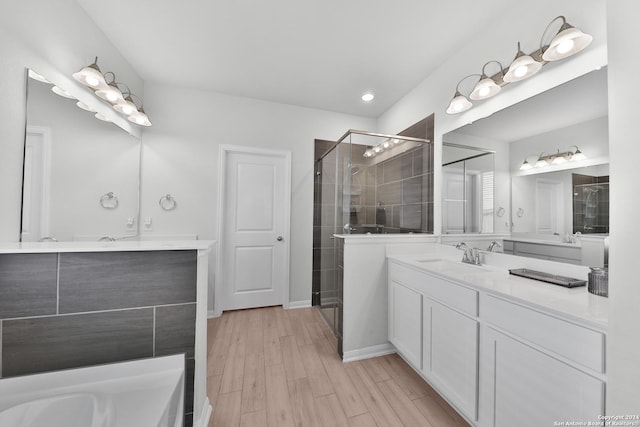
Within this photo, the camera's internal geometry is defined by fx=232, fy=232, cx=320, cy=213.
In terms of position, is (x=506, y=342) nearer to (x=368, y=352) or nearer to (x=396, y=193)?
(x=368, y=352)

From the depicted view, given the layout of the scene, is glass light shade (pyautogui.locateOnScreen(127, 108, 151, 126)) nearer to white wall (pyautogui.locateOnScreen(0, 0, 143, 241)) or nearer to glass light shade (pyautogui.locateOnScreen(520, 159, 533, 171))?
white wall (pyautogui.locateOnScreen(0, 0, 143, 241))

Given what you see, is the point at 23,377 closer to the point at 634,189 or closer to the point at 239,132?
the point at 634,189

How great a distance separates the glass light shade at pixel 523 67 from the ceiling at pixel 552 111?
168 mm

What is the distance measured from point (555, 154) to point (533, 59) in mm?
586

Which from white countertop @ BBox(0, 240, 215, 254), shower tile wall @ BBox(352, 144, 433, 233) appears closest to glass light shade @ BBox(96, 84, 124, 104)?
white countertop @ BBox(0, 240, 215, 254)

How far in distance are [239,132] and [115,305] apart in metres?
2.31

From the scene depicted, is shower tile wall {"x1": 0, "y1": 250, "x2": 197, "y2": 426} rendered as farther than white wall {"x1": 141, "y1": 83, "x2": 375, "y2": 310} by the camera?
A: No

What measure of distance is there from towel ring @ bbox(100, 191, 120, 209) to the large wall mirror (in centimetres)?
321

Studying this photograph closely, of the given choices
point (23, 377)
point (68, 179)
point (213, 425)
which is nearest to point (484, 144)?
point (213, 425)

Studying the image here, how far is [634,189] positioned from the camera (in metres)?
0.62

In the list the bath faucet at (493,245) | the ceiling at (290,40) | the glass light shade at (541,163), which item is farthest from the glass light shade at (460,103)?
the bath faucet at (493,245)

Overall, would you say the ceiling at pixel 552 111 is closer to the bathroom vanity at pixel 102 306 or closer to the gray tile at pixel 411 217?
the gray tile at pixel 411 217

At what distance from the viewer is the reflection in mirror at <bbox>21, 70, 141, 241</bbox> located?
1.37 meters

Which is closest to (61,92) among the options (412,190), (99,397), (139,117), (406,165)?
(139,117)
